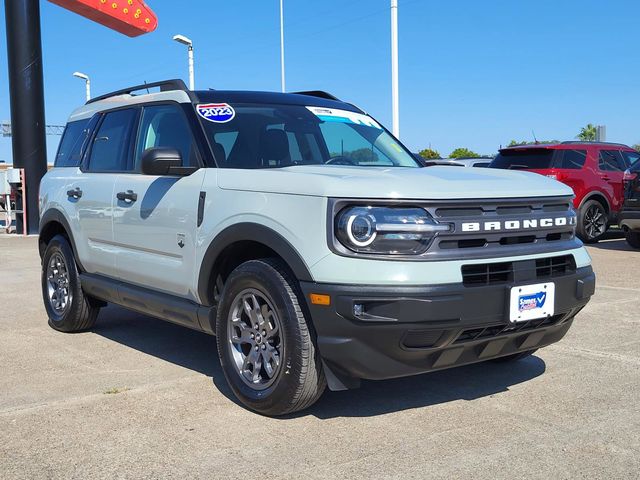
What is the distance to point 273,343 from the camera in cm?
383

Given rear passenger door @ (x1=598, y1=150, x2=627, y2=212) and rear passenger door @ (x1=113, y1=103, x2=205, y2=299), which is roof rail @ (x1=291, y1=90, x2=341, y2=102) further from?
rear passenger door @ (x1=598, y1=150, x2=627, y2=212)

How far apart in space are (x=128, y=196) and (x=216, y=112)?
0.94 metres

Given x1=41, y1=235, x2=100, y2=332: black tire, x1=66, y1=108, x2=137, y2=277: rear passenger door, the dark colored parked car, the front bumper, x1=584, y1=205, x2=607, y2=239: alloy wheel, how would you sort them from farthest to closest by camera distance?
x1=584, y1=205, x2=607, y2=239: alloy wheel
the dark colored parked car
x1=41, y1=235, x2=100, y2=332: black tire
x1=66, y1=108, x2=137, y2=277: rear passenger door
the front bumper

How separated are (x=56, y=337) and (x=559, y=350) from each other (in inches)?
160

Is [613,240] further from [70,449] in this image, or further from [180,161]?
[70,449]

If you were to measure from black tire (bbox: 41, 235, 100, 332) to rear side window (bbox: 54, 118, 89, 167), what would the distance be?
69 centimetres

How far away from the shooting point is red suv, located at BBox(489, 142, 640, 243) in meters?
12.9

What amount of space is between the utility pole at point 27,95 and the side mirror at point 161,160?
1394cm

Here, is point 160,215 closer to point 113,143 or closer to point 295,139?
point 295,139

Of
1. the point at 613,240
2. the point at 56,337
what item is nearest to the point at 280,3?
the point at 613,240

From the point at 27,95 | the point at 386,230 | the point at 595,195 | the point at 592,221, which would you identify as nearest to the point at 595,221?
the point at 592,221

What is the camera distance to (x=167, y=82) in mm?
5109

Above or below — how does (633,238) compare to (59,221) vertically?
below

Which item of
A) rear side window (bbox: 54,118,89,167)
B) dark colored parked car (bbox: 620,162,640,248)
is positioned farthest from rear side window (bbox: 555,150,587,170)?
rear side window (bbox: 54,118,89,167)
